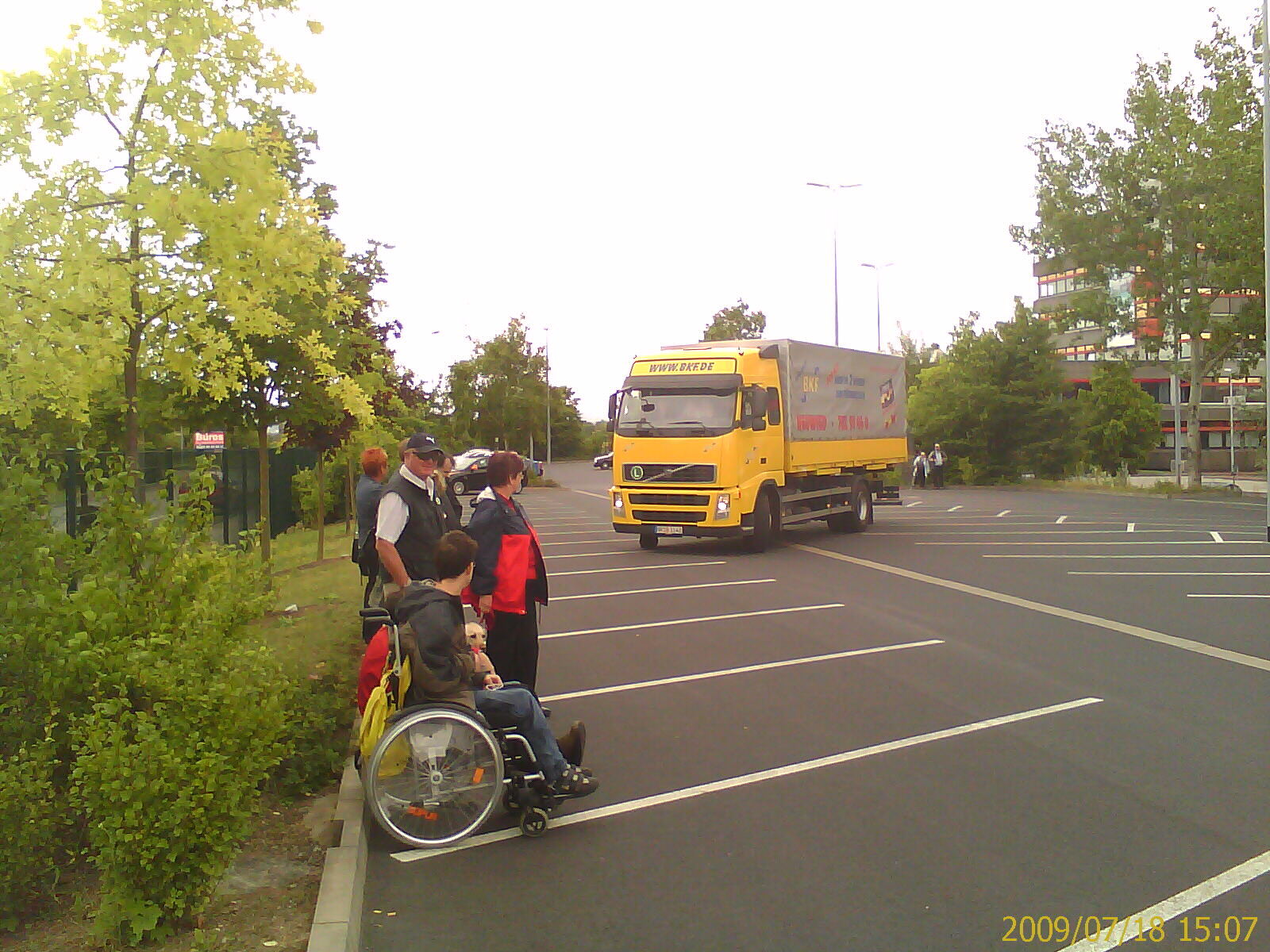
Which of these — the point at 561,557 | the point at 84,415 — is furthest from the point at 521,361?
the point at 84,415

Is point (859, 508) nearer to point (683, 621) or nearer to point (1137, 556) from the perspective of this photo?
point (1137, 556)

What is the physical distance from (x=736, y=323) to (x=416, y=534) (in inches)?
2113

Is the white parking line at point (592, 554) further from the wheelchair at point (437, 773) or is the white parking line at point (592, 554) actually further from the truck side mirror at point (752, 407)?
the wheelchair at point (437, 773)

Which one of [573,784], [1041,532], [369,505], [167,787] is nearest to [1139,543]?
[1041,532]

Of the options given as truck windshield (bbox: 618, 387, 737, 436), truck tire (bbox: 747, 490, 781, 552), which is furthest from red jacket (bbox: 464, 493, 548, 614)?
truck tire (bbox: 747, 490, 781, 552)

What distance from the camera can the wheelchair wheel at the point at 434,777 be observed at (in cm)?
489

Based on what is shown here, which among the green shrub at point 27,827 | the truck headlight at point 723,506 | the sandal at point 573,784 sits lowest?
the sandal at point 573,784

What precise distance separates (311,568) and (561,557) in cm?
422

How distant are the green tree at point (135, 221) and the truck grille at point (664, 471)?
10.8m

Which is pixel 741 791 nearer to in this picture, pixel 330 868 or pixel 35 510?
pixel 330 868

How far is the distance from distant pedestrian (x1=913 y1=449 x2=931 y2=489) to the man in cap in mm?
40084

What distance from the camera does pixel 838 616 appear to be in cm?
1148

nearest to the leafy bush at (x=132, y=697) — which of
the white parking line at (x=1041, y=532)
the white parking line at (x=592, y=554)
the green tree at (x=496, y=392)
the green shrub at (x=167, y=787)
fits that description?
the green shrub at (x=167, y=787)

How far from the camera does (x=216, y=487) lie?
15.9 ft
